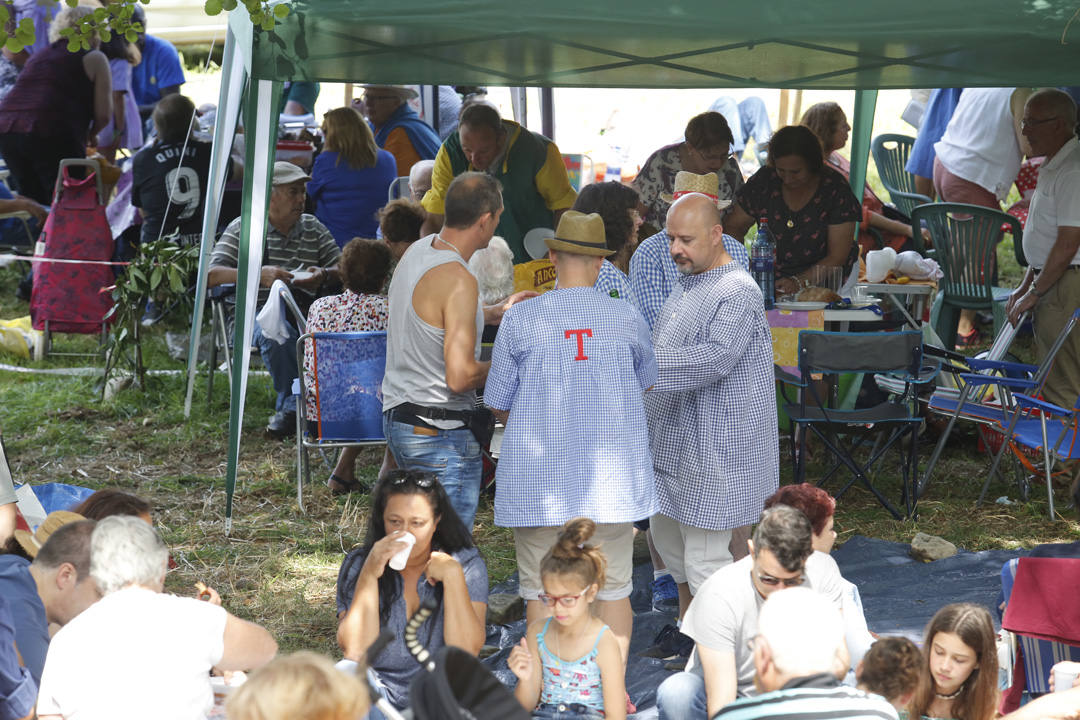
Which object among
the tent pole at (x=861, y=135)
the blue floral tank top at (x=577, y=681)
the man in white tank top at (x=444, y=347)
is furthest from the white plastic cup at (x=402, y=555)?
the tent pole at (x=861, y=135)

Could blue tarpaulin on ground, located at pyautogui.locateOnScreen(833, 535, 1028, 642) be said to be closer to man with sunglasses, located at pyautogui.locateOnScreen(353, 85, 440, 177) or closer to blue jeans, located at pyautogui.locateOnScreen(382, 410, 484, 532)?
blue jeans, located at pyautogui.locateOnScreen(382, 410, 484, 532)

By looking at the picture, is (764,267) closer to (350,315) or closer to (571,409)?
(350,315)

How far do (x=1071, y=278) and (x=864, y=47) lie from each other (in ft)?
5.77

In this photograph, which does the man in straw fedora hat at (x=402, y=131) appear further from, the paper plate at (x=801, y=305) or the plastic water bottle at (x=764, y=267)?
the paper plate at (x=801, y=305)

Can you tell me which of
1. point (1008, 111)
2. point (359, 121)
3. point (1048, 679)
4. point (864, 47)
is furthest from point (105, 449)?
point (1008, 111)

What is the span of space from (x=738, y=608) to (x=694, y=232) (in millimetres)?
1308

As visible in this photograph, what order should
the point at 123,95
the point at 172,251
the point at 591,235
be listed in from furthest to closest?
1. the point at 123,95
2. the point at 172,251
3. the point at 591,235

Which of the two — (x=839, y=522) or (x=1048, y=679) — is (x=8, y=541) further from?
(x=839, y=522)

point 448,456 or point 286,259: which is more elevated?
point 286,259

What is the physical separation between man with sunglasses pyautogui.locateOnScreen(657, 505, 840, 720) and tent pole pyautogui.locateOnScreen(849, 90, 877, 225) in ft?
18.4

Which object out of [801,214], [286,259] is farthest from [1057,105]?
[286,259]

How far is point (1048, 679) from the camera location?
3205 millimetres

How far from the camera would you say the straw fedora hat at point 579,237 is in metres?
3.56

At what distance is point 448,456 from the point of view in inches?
159
